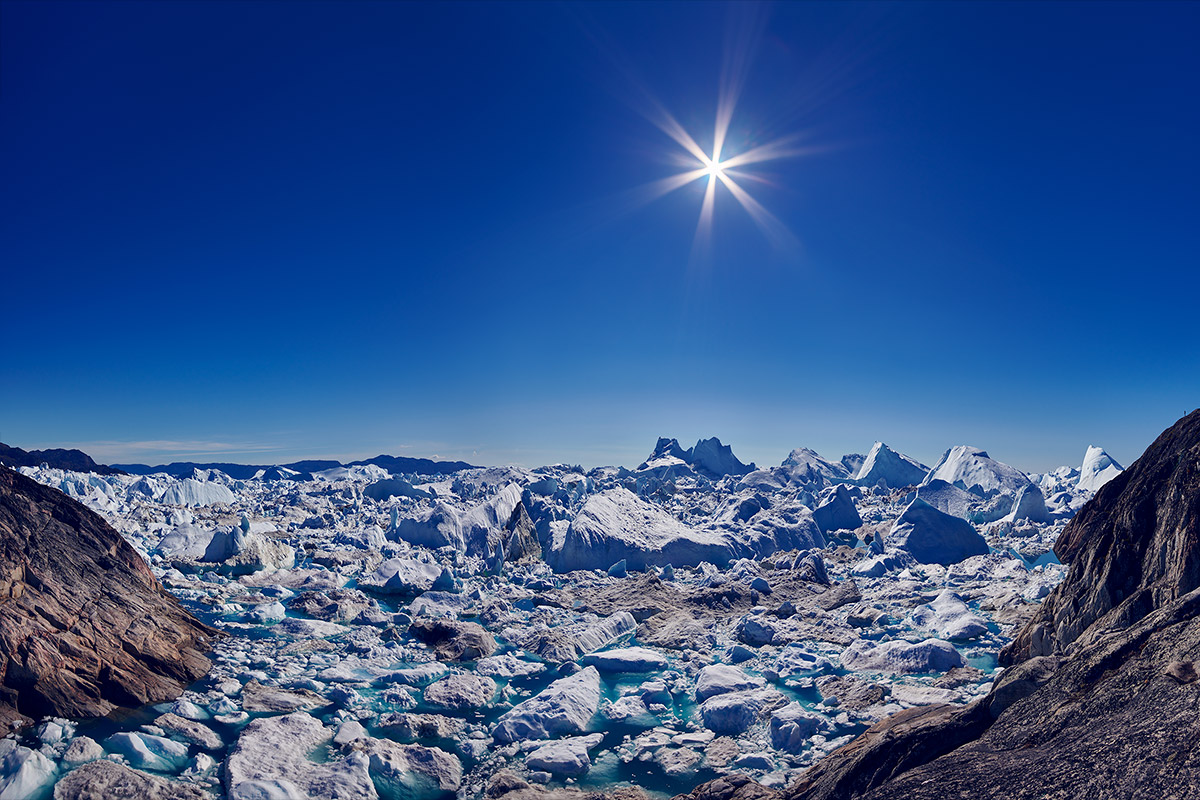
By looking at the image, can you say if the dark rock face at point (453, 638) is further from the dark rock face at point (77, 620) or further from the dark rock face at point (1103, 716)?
the dark rock face at point (1103, 716)

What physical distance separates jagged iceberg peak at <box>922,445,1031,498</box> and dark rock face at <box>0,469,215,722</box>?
7538cm

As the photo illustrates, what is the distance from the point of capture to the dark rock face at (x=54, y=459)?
316ft

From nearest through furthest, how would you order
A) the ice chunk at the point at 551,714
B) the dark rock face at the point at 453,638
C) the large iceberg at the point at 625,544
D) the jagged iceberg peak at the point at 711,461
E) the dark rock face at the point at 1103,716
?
the dark rock face at the point at 1103,716 → the ice chunk at the point at 551,714 → the dark rock face at the point at 453,638 → the large iceberg at the point at 625,544 → the jagged iceberg peak at the point at 711,461

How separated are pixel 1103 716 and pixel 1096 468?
9933 centimetres

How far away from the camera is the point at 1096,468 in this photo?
273 feet

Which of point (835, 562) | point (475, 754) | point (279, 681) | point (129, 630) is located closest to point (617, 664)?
point (475, 754)

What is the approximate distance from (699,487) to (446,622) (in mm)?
77753

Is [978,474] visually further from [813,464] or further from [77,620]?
[77,620]

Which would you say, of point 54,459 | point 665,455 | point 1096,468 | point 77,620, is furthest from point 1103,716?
point 54,459

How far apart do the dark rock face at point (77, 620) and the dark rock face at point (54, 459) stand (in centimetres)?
9908

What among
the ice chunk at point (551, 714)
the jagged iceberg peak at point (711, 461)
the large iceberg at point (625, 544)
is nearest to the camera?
the ice chunk at point (551, 714)

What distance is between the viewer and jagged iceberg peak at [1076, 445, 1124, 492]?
78000mm

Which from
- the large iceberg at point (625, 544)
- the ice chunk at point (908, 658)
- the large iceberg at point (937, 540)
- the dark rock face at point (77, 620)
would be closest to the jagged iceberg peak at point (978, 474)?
the large iceberg at point (937, 540)

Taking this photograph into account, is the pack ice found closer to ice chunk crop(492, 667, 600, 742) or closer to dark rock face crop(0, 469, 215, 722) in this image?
ice chunk crop(492, 667, 600, 742)
